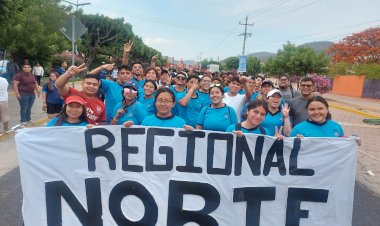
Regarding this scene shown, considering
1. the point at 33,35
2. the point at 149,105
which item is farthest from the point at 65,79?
the point at 33,35

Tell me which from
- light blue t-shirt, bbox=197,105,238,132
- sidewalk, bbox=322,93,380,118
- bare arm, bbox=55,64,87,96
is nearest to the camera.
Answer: bare arm, bbox=55,64,87,96

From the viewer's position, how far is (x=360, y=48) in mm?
43781

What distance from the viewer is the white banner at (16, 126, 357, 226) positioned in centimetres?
361

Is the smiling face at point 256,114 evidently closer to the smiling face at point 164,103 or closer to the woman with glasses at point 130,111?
the smiling face at point 164,103

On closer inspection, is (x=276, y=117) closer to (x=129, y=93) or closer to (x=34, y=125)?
(x=129, y=93)

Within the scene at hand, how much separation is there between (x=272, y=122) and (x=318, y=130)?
69 centimetres

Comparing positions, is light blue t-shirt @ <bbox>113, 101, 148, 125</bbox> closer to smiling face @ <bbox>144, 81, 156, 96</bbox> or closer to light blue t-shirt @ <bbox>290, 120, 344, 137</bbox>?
smiling face @ <bbox>144, 81, 156, 96</bbox>

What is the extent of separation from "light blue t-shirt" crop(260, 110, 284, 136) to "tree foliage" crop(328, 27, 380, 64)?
138ft

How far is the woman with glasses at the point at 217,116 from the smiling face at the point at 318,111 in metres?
0.93

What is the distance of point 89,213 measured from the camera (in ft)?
11.8

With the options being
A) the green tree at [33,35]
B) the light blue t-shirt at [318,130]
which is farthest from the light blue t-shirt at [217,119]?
the green tree at [33,35]

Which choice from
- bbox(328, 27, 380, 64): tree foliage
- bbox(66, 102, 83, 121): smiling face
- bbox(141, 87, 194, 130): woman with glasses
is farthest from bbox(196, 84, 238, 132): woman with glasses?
bbox(328, 27, 380, 64): tree foliage

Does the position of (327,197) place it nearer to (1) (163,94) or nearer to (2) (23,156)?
(1) (163,94)

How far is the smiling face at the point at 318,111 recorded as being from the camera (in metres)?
4.05
